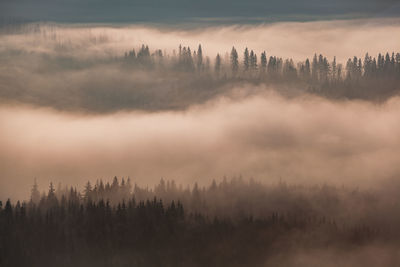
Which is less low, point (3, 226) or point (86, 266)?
point (3, 226)

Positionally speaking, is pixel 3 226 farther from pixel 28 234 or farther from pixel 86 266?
pixel 86 266

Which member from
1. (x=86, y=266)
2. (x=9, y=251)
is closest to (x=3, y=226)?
(x=9, y=251)

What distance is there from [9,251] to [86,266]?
23.6 m

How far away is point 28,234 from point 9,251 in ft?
24.3

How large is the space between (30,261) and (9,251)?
23.9ft

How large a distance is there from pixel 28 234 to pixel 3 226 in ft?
26.2

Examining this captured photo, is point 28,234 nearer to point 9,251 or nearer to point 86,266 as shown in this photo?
point 9,251

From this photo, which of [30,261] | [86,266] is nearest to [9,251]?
[30,261]

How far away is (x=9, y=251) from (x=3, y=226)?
7.91 meters

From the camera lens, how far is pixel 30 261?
196m

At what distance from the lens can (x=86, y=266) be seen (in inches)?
7864

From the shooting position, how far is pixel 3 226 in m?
199

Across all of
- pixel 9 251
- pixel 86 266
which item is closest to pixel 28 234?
pixel 9 251

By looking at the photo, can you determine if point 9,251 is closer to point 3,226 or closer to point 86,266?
point 3,226
